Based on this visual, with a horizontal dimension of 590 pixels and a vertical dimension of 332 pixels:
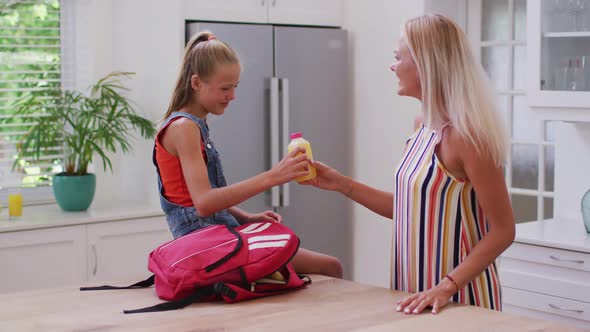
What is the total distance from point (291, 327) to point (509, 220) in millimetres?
627

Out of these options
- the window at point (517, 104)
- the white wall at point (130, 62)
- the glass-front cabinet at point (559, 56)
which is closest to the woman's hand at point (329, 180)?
the glass-front cabinet at point (559, 56)

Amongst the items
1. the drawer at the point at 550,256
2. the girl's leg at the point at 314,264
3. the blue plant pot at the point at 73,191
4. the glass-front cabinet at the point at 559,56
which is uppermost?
the glass-front cabinet at the point at 559,56

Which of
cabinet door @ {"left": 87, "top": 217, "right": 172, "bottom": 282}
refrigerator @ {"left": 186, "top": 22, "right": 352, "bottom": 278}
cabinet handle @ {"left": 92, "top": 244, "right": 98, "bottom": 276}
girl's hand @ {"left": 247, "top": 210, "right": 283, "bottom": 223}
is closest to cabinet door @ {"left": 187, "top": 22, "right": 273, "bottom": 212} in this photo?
refrigerator @ {"left": 186, "top": 22, "right": 352, "bottom": 278}

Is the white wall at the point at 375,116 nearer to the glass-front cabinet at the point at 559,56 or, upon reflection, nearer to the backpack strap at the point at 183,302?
the glass-front cabinet at the point at 559,56

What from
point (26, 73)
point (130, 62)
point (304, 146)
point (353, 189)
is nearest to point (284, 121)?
point (130, 62)

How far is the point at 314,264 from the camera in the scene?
2.36 metres

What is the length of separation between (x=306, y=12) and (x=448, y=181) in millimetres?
2539

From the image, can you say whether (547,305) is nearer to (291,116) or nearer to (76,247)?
(291,116)

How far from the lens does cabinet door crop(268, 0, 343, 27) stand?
436 centimetres

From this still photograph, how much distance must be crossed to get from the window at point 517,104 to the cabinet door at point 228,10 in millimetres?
1094

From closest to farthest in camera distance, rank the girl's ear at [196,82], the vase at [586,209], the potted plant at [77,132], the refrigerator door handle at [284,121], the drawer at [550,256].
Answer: the girl's ear at [196,82]
the drawer at [550,256]
the vase at [586,209]
the potted plant at [77,132]
the refrigerator door handle at [284,121]

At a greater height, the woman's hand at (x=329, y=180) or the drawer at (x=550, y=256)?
the woman's hand at (x=329, y=180)

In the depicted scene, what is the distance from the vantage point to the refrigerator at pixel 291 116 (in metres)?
4.18

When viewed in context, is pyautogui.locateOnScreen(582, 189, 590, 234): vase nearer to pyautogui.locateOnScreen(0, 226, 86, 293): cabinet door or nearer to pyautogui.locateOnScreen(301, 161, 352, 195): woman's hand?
pyautogui.locateOnScreen(301, 161, 352, 195): woman's hand
